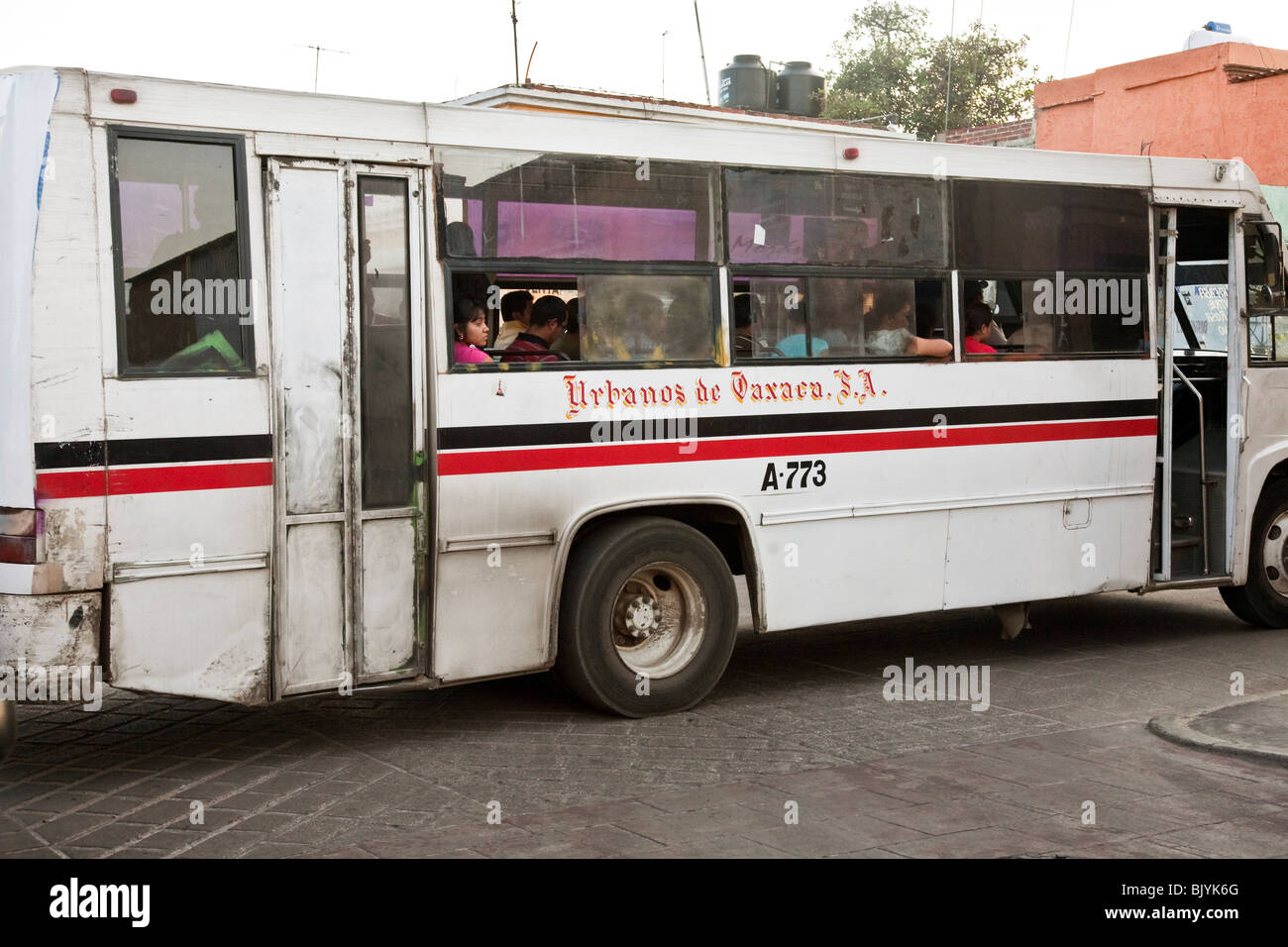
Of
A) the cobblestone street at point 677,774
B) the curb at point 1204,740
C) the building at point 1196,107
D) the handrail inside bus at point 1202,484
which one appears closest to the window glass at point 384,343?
the cobblestone street at point 677,774

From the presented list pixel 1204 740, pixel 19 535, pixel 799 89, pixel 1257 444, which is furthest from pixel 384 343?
pixel 799 89

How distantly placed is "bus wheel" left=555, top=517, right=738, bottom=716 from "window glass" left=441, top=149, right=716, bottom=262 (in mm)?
1419

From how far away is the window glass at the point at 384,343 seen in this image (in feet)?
21.9

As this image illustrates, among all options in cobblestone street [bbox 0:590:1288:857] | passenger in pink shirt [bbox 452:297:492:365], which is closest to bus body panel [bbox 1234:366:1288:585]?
cobblestone street [bbox 0:590:1288:857]

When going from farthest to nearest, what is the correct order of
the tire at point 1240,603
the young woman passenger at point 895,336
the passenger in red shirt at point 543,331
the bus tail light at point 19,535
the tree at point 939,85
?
1. the tree at point 939,85
2. the tire at point 1240,603
3. the young woman passenger at point 895,336
4. the passenger in red shirt at point 543,331
5. the bus tail light at point 19,535

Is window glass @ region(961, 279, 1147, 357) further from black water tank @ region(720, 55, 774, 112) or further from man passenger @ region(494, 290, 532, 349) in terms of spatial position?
black water tank @ region(720, 55, 774, 112)

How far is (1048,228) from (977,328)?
0.86 meters

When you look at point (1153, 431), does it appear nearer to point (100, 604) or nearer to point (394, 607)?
point (394, 607)

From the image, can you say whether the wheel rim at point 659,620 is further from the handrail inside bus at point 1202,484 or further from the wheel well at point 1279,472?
the wheel well at point 1279,472

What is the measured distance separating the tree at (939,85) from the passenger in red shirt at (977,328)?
1438 inches

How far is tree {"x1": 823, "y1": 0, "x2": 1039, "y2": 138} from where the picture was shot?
1789 inches

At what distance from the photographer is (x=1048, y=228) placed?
8.80m

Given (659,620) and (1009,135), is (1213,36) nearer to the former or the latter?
(1009,135)
